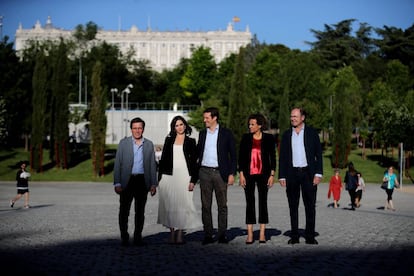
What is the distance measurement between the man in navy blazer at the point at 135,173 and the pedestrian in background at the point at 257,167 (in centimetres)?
124

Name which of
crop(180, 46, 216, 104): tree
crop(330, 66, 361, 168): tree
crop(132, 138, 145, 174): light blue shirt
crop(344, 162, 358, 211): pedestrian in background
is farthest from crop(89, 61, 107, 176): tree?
crop(180, 46, 216, 104): tree

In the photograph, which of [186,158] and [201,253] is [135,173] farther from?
[201,253]

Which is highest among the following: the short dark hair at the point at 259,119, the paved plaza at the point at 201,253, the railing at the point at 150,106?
the railing at the point at 150,106

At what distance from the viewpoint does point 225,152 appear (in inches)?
386

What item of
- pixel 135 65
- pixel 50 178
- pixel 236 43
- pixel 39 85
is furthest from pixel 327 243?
pixel 236 43

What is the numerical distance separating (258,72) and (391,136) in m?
34.4

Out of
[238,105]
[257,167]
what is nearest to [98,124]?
[238,105]

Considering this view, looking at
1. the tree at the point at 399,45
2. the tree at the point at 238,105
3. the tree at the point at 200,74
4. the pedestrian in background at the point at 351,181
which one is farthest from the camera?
the tree at the point at 200,74

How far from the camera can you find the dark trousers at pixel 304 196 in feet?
31.9

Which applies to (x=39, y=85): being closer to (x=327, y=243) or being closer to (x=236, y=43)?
(x=327, y=243)

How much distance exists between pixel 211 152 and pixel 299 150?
4.02ft

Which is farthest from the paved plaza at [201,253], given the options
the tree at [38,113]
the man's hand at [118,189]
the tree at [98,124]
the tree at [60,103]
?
the tree at [60,103]

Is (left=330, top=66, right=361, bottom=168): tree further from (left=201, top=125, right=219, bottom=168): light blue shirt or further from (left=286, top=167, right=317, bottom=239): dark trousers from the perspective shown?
(left=201, top=125, right=219, bottom=168): light blue shirt

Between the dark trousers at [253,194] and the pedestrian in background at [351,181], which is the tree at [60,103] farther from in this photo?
the dark trousers at [253,194]
